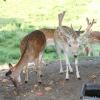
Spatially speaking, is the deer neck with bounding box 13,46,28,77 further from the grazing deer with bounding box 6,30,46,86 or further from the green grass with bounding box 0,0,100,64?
the green grass with bounding box 0,0,100,64

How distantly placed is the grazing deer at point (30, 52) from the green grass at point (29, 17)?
3.28 metres

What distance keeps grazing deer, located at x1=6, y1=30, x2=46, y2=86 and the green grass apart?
3.28 metres

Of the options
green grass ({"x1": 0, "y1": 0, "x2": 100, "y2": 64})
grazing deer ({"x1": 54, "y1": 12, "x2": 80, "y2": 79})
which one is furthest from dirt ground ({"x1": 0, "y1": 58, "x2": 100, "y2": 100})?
green grass ({"x1": 0, "y1": 0, "x2": 100, "y2": 64})

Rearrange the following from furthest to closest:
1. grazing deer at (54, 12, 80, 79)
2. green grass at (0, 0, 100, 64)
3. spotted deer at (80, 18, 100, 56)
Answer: green grass at (0, 0, 100, 64) < spotted deer at (80, 18, 100, 56) < grazing deer at (54, 12, 80, 79)

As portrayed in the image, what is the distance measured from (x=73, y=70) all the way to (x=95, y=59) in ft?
4.34

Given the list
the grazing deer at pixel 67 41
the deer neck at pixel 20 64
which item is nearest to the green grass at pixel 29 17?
the grazing deer at pixel 67 41

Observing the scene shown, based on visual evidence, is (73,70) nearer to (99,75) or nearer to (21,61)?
(99,75)

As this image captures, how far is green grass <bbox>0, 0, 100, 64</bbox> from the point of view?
13.9m

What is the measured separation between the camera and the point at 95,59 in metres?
11.0

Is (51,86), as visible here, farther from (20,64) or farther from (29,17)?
(29,17)

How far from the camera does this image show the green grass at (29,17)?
13922 mm

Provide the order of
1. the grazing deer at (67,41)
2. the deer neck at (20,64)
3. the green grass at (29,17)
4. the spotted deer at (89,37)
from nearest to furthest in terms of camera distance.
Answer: the deer neck at (20,64)
the grazing deer at (67,41)
the spotted deer at (89,37)
the green grass at (29,17)

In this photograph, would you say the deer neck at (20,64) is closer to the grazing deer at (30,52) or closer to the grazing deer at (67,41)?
the grazing deer at (30,52)

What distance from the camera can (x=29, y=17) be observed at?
19.4 metres
